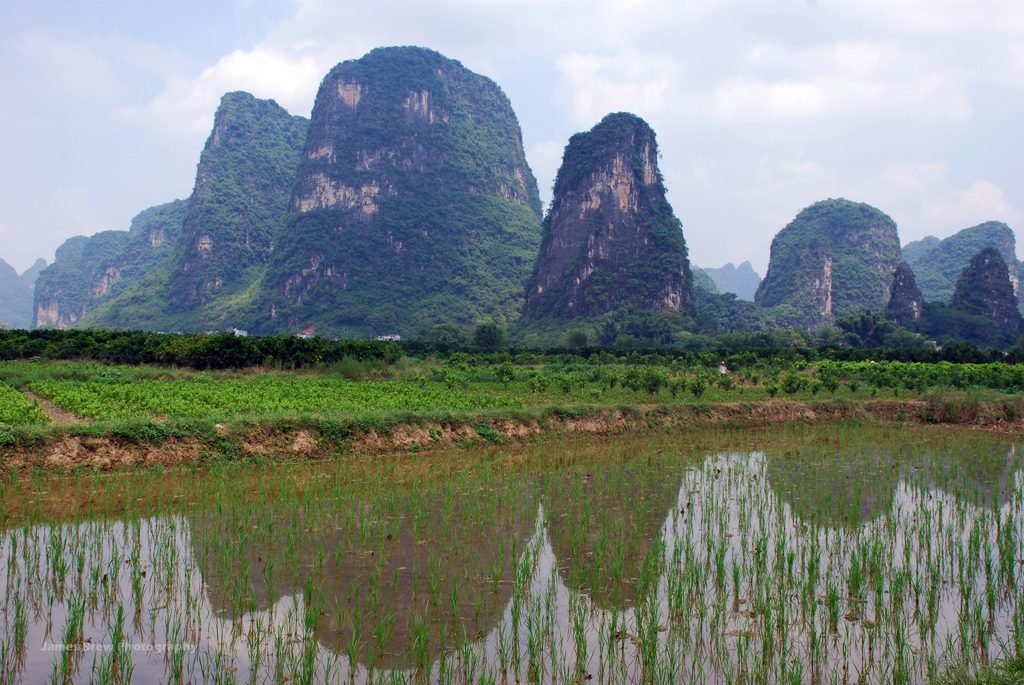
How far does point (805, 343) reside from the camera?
191ft

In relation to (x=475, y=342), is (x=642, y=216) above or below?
above

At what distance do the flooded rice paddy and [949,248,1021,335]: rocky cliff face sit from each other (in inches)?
3022

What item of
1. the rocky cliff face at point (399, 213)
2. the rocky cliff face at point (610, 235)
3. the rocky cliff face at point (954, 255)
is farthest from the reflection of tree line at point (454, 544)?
the rocky cliff face at point (954, 255)

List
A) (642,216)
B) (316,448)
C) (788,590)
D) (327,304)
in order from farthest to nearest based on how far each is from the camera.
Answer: (327,304) → (642,216) → (316,448) → (788,590)

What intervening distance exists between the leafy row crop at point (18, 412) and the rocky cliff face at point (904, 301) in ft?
261

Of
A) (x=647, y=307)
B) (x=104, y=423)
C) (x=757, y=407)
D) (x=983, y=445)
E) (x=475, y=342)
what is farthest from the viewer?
(x=647, y=307)

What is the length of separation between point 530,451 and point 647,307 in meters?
68.1

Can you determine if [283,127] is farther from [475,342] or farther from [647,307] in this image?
[475,342]

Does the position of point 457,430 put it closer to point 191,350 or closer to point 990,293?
point 191,350

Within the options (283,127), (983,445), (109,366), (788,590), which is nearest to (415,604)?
(788,590)

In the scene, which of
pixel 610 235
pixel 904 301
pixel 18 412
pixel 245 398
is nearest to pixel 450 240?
pixel 610 235

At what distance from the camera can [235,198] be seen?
126 meters

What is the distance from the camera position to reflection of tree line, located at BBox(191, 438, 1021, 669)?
5543mm

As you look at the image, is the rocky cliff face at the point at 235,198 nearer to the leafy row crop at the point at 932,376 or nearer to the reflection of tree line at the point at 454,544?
the leafy row crop at the point at 932,376
